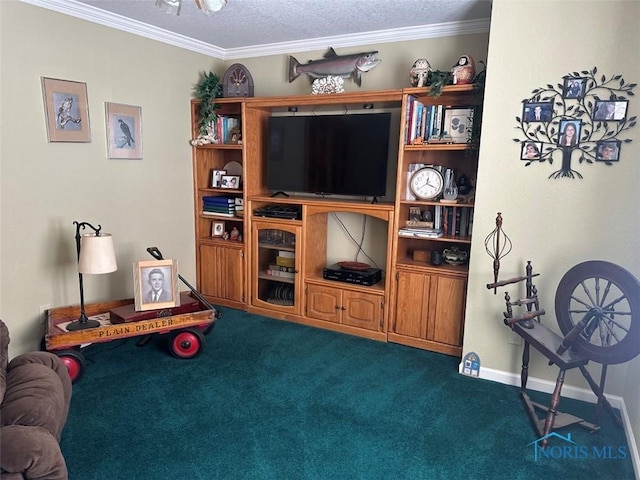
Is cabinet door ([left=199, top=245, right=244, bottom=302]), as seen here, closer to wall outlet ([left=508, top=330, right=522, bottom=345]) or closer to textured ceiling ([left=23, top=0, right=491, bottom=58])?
textured ceiling ([left=23, top=0, right=491, bottom=58])

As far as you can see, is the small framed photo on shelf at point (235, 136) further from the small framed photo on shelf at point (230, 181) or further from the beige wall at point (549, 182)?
the beige wall at point (549, 182)

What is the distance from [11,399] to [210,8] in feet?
5.60

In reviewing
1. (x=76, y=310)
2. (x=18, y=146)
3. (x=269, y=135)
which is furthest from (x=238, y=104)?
(x=76, y=310)

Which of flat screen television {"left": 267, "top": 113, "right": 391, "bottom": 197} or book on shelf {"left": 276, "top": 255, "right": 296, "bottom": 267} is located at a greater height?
flat screen television {"left": 267, "top": 113, "right": 391, "bottom": 197}

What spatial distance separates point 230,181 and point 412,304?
81.2 inches

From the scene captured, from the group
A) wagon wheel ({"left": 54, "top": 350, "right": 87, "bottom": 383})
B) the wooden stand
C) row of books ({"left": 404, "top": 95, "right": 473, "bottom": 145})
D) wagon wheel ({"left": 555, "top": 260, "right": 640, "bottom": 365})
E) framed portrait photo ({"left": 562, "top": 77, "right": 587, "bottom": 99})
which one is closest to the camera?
wagon wheel ({"left": 555, "top": 260, "right": 640, "bottom": 365})

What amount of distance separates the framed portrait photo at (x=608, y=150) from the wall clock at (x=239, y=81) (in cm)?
283

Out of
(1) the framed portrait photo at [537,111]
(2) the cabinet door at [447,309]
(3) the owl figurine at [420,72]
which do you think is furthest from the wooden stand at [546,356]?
(3) the owl figurine at [420,72]

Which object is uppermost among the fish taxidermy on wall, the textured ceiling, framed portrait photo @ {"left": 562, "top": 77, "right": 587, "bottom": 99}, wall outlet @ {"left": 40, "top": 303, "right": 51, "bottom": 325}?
the textured ceiling

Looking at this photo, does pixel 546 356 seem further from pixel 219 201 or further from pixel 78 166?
pixel 78 166

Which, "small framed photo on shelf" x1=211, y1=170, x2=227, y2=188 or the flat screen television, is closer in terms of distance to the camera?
the flat screen television

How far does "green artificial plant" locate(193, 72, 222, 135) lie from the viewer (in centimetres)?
405

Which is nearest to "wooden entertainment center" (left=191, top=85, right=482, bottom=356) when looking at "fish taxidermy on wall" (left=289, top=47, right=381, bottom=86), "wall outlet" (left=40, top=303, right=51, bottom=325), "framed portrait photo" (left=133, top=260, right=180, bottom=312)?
"fish taxidermy on wall" (left=289, top=47, right=381, bottom=86)

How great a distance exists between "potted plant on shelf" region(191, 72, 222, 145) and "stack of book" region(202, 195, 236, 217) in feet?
1.78
